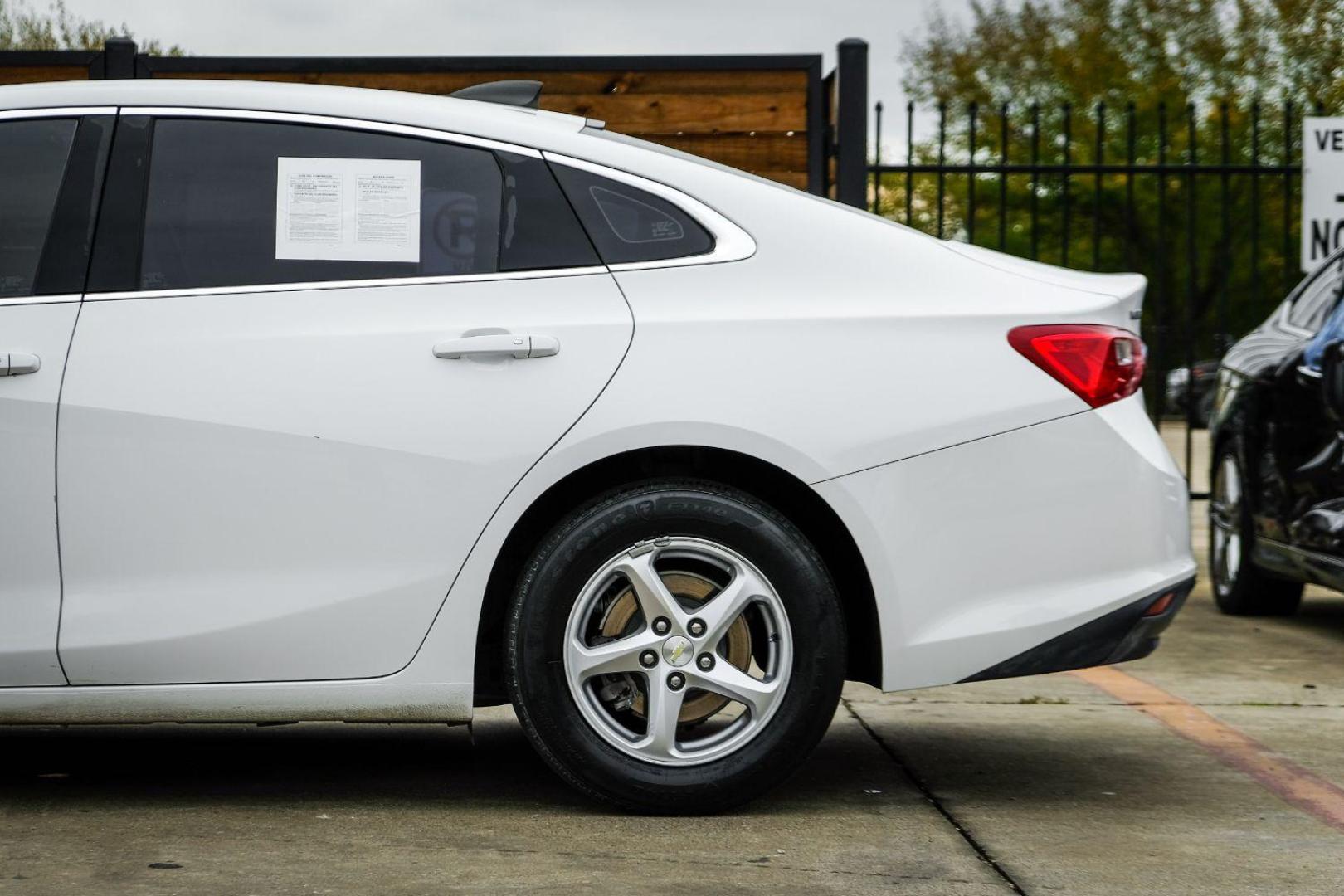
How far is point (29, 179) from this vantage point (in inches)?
162

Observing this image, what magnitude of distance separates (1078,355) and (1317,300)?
348 centimetres

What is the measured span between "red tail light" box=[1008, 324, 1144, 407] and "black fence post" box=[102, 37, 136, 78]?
17.2ft

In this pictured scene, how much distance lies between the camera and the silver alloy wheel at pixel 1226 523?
7590 mm

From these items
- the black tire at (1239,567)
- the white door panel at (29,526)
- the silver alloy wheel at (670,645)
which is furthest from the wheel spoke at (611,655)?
the black tire at (1239,567)

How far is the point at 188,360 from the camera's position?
3928 mm

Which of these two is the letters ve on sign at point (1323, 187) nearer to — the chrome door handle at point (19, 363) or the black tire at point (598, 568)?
the black tire at point (598, 568)

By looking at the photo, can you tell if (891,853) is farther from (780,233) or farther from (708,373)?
(780,233)

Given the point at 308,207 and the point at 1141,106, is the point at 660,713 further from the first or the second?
the point at 1141,106

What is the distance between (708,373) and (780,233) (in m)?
0.41

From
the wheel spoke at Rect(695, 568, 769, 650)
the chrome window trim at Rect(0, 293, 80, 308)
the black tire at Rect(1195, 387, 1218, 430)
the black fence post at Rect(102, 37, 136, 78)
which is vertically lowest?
the black tire at Rect(1195, 387, 1218, 430)

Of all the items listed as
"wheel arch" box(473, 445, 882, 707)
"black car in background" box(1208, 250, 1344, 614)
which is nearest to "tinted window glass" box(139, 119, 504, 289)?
"wheel arch" box(473, 445, 882, 707)

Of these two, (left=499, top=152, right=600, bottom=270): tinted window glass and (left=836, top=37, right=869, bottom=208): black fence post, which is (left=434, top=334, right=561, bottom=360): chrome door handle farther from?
(left=836, top=37, right=869, bottom=208): black fence post

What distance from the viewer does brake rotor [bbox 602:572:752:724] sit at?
4.02m

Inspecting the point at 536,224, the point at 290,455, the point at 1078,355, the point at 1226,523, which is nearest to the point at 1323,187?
the point at 1226,523
